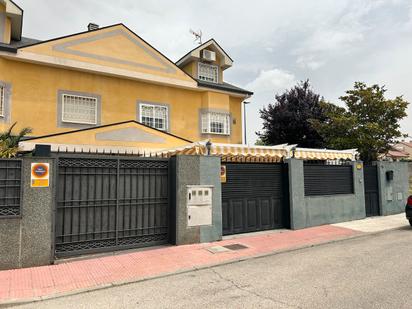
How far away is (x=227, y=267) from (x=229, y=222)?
3.37 m

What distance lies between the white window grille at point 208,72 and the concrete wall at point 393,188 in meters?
11.2

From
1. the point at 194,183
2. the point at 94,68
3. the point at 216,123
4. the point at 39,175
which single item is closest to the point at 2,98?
the point at 94,68

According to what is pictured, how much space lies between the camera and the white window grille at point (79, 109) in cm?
1448

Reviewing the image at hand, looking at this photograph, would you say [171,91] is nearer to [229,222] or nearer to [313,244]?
[229,222]

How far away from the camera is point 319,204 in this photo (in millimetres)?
12852

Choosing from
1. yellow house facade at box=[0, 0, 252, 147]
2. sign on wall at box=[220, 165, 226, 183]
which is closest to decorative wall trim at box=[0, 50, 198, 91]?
yellow house facade at box=[0, 0, 252, 147]

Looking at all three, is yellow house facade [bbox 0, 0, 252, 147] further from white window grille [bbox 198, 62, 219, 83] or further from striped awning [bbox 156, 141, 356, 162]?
striped awning [bbox 156, 141, 356, 162]

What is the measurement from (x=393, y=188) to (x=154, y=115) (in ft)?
45.1

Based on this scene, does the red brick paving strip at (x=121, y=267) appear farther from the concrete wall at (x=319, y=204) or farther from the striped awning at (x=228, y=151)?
the striped awning at (x=228, y=151)

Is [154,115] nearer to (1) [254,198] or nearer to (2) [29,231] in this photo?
(1) [254,198]

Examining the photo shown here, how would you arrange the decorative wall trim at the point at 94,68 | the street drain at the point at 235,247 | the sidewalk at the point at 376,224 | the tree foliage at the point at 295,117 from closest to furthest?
the street drain at the point at 235,247 → the sidewalk at the point at 376,224 → the decorative wall trim at the point at 94,68 → the tree foliage at the point at 295,117

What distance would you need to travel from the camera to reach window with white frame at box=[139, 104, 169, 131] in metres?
16.6

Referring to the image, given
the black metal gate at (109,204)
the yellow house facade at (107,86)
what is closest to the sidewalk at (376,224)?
the black metal gate at (109,204)

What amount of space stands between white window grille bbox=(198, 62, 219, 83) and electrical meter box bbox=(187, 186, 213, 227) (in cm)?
1191
